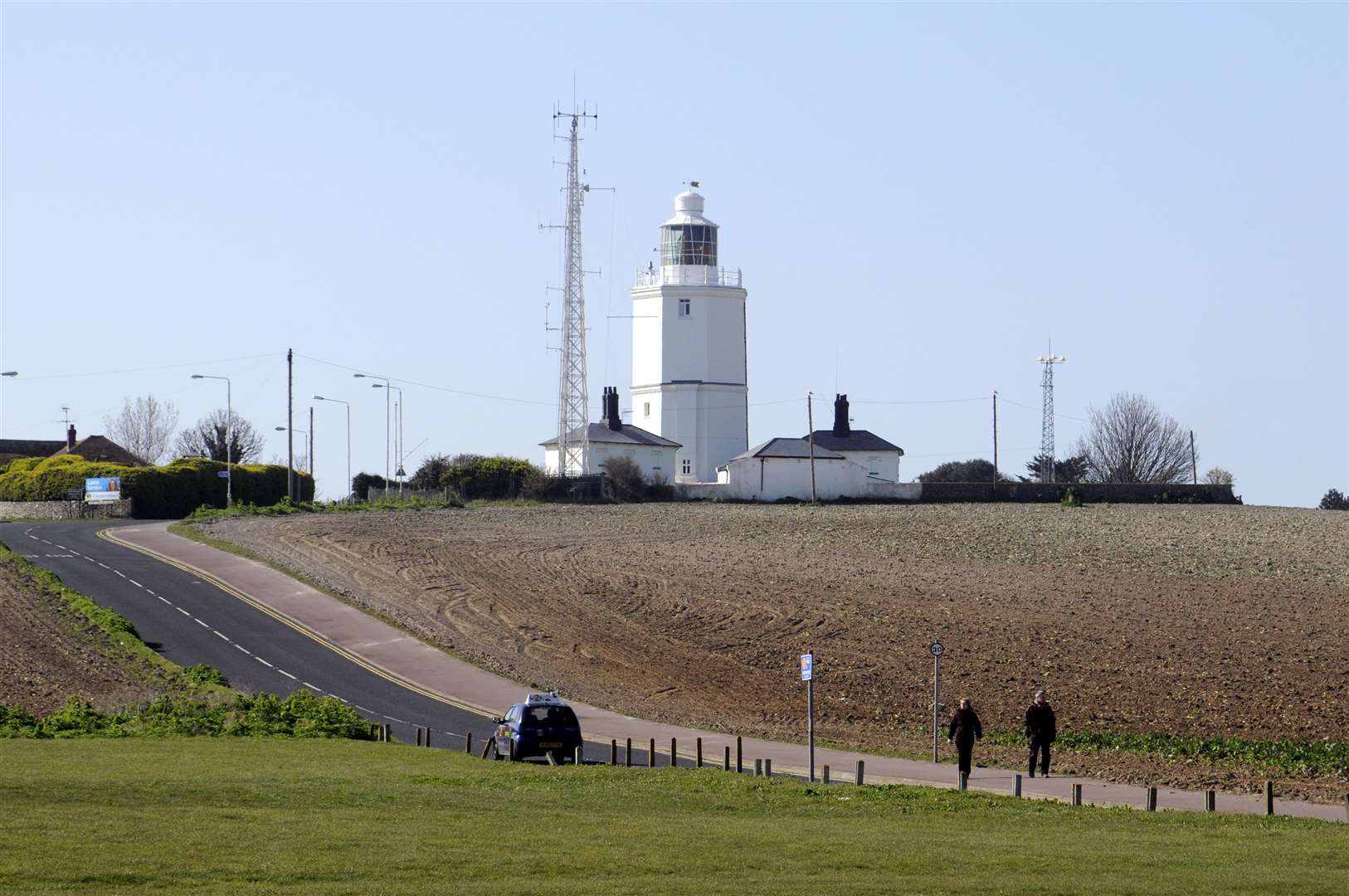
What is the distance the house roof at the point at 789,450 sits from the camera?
96.2m

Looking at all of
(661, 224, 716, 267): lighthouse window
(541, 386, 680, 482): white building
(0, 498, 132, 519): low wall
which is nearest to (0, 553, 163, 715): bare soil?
(0, 498, 132, 519): low wall

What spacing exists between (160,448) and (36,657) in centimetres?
11674

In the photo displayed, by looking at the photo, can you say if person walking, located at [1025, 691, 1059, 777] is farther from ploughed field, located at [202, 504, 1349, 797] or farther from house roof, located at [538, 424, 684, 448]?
house roof, located at [538, 424, 684, 448]

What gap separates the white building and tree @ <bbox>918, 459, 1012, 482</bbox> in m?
28.4

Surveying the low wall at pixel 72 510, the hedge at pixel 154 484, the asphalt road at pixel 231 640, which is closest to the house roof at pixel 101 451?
the hedge at pixel 154 484

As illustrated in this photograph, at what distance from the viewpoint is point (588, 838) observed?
19.0 meters

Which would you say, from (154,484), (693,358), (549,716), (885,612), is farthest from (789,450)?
(549,716)

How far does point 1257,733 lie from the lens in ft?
113

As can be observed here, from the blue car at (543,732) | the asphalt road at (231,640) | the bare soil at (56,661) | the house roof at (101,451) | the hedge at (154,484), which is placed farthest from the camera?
the house roof at (101,451)

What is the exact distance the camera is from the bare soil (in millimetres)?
39281

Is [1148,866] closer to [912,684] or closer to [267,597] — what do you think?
[912,684]

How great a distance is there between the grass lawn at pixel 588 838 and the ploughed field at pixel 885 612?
7570 millimetres

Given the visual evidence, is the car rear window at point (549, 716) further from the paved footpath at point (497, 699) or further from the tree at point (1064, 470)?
the tree at point (1064, 470)

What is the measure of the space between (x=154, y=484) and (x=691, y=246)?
33062 mm
